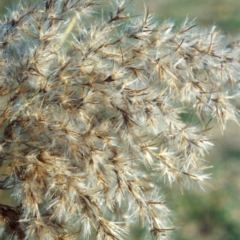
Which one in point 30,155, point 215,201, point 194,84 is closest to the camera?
point 30,155

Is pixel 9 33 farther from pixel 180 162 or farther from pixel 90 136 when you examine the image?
pixel 180 162

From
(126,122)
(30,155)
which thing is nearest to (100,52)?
(126,122)

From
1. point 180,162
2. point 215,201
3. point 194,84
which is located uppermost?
point 194,84

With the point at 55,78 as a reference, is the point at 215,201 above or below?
below

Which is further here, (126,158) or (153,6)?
(153,6)

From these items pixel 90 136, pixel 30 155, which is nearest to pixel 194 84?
pixel 90 136

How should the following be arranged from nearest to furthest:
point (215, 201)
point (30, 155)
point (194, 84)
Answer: point (30, 155)
point (194, 84)
point (215, 201)
